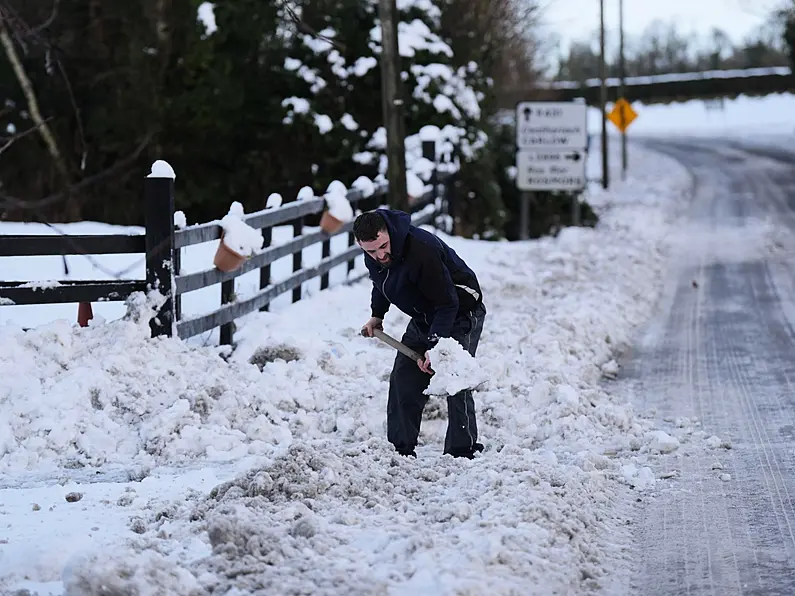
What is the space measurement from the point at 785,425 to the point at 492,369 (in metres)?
2.01

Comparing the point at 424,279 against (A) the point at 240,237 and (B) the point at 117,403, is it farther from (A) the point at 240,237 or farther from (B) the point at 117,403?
(A) the point at 240,237

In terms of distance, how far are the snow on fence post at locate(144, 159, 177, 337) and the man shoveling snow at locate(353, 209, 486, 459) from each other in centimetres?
203

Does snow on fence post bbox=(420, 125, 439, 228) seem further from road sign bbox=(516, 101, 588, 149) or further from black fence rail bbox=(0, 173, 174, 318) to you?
black fence rail bbox=(0, 173, 174, 318)

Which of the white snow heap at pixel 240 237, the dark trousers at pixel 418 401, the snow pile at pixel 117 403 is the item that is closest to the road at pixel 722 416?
the dark trousers at pixel 418 401

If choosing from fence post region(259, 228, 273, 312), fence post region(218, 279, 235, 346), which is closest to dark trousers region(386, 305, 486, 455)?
fence post region(218, 279, 235, 346)

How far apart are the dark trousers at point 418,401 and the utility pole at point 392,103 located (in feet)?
25.1

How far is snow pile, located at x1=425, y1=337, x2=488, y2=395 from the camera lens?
20.3ft

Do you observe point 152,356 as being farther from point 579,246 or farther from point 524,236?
point 524,236

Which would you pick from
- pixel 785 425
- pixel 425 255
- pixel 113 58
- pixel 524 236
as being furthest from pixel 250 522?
pixel 524 236

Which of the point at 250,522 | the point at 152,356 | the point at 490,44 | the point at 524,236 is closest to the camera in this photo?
the point at 250,522

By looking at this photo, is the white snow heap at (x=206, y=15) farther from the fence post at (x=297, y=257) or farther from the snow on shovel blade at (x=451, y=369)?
the snow on shovel blade at (x=451, y=369)

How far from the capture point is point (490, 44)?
853 inches

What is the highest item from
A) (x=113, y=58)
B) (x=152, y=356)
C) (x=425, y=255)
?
(x=113, y=58)

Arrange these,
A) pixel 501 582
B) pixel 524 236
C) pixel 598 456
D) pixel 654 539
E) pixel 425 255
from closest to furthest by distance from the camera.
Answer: pixel 501 582 < pixel 654 539 < pixel 425 255 < pixel 598 456 < pixel 524 236
